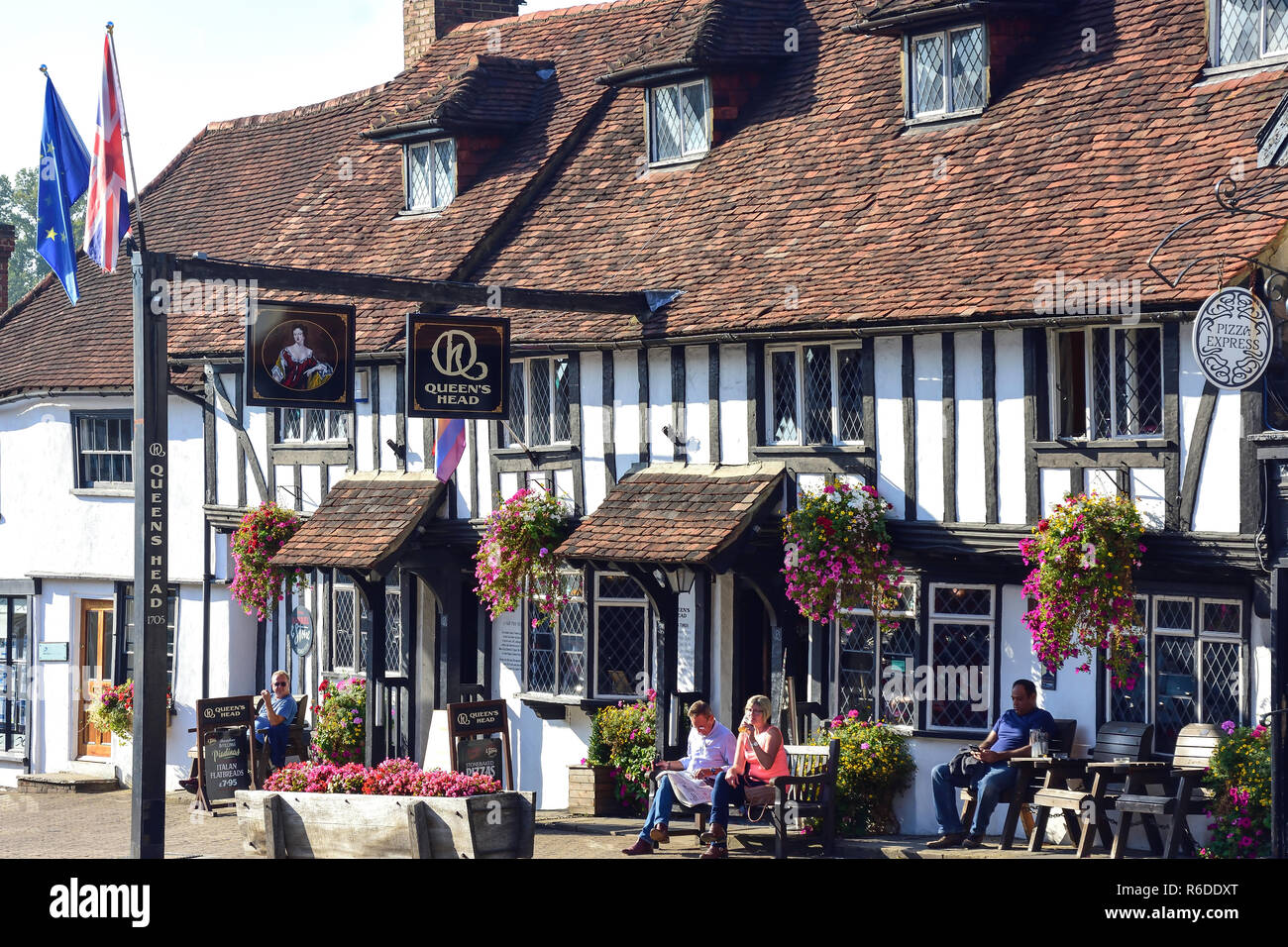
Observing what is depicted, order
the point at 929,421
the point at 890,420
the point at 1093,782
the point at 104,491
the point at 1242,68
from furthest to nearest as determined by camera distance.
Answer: the point at 104,491, the point at 890,420, the point at 929,421, the point at 1242,68, the point at 1093,782

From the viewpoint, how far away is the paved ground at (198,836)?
635 inches

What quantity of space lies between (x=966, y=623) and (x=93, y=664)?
13498mm

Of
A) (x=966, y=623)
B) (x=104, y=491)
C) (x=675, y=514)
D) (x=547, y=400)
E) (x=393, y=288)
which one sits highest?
(x=393, y=288)

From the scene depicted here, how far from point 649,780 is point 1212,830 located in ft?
19.9

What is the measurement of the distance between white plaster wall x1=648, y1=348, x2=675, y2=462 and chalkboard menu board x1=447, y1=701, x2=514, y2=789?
2950mm

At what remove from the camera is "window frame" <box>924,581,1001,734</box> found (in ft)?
55.4

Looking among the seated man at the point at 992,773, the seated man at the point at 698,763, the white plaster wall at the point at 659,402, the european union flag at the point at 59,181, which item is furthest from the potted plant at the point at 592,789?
the european union flag at the point at 59,181

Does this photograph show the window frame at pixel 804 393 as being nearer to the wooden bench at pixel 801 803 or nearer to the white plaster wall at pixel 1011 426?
the white plaster wall at pixel 1011 426

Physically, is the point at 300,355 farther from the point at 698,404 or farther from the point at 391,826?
the point at 391,826

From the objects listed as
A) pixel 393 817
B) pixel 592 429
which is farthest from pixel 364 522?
pixel 393 817

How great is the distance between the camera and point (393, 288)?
17219mm

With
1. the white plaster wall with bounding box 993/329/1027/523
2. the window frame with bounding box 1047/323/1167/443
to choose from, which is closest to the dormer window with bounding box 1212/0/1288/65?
the window frame with bounding box 1047/323/1167/443

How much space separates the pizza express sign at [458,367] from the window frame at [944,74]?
16.0 ft

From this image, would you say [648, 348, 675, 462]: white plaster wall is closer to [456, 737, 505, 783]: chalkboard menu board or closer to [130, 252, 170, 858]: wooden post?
[456, 737, 505, 783]: chalkboard menu board
